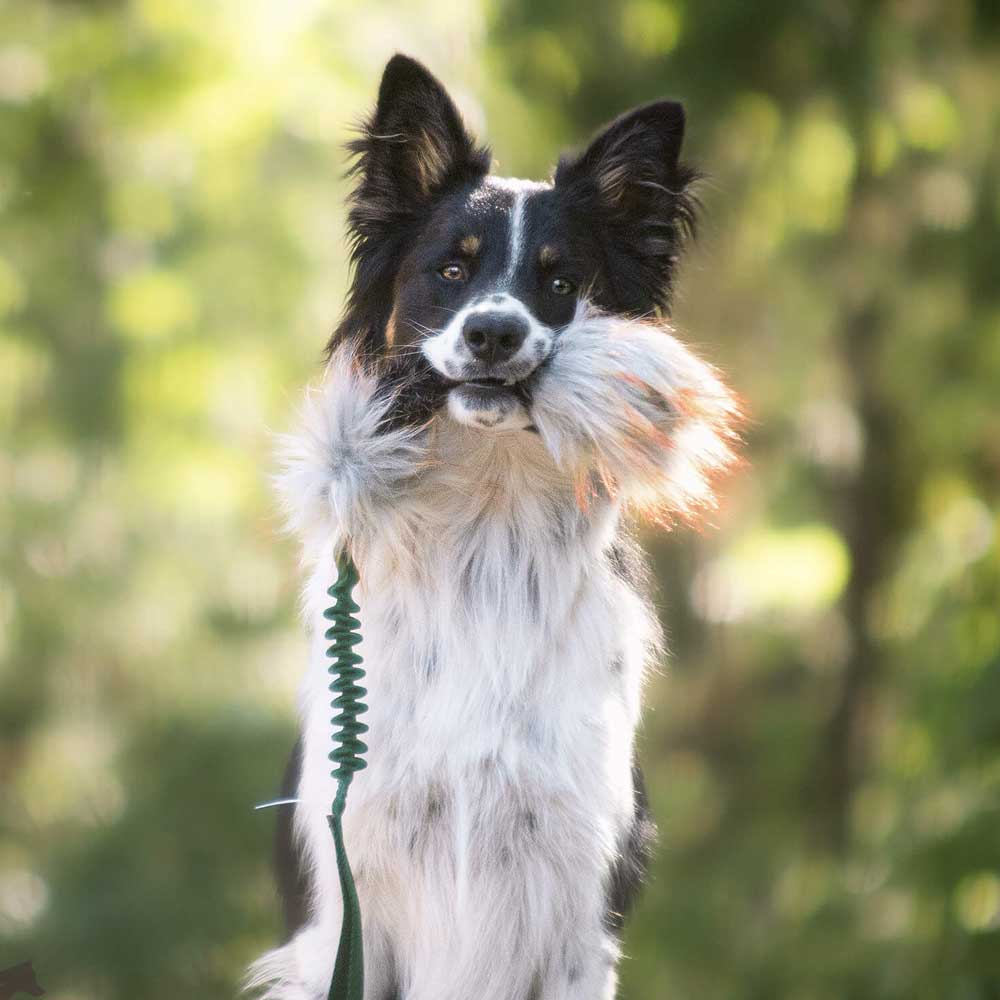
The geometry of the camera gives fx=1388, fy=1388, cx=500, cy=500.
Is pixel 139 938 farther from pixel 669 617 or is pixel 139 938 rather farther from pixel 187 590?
pixel 669 617

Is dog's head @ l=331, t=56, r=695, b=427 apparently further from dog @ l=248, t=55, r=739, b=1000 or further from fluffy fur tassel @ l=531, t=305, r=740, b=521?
fluffy fur tassel @ l=531, t=305, r=740, b=521

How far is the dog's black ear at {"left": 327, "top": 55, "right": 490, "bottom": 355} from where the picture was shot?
3102 mm

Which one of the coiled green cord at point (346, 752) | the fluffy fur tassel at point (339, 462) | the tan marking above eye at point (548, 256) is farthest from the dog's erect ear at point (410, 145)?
the coiled green cord at point (346, 752)

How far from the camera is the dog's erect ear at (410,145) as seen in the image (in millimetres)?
3086

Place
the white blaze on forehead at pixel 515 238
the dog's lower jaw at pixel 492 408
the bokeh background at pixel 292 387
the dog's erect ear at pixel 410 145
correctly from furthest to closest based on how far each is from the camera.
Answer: the bokeh background at pixel 292 387, the dog's erect ear at pixel 410 145, the white blaze on forehead at pixel 515 238, the dog's lower jaw at pixel 492 408

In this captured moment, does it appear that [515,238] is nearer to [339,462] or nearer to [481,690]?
[339,462]

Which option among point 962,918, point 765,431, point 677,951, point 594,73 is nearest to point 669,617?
point 765,431

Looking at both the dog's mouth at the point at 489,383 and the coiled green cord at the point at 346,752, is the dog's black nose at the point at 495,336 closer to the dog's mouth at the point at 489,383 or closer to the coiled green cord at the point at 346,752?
the dog's mouth at the point at 489,383

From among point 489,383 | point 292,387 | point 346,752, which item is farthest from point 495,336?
point 292,387

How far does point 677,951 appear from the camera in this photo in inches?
352

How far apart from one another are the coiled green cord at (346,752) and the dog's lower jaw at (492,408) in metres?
0.40

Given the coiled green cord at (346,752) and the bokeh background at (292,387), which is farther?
the bokeh background at (292,387)

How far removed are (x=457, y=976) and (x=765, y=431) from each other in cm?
643

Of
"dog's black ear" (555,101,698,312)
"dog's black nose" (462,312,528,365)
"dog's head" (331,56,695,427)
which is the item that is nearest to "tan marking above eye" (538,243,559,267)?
"dog's head" (331,56,695,427)
